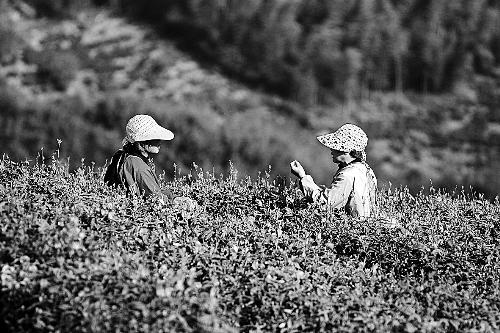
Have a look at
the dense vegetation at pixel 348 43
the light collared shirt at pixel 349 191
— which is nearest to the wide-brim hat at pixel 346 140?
the light collared shirt at pixel 349 191

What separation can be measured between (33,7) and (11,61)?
20.3 ft

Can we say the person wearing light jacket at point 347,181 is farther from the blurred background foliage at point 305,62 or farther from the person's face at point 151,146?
the blurred background foliage at point 305,62

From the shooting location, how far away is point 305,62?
34.1 meters

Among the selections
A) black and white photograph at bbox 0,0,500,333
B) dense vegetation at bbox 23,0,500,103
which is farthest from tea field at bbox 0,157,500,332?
dense vegetation at bbox 23,0,500,103

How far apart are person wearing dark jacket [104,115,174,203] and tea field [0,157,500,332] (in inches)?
11.1

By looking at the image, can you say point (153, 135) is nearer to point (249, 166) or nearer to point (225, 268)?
point (225, 268)

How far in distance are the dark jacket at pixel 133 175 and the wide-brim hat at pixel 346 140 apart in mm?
1434

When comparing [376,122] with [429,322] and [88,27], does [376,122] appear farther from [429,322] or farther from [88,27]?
[429,322]

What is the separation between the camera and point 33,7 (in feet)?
122

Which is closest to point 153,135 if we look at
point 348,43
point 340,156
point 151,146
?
point 151,146

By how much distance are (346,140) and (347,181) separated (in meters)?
0.40

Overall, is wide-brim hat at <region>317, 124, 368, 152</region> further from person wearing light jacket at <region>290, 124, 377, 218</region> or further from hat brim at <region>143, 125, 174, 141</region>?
hat brim at <region>143, 125, 174, 141</region>

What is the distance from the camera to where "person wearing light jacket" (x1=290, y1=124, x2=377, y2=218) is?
669 cm

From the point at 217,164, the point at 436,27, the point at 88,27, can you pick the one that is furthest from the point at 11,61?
the point at 436,27
